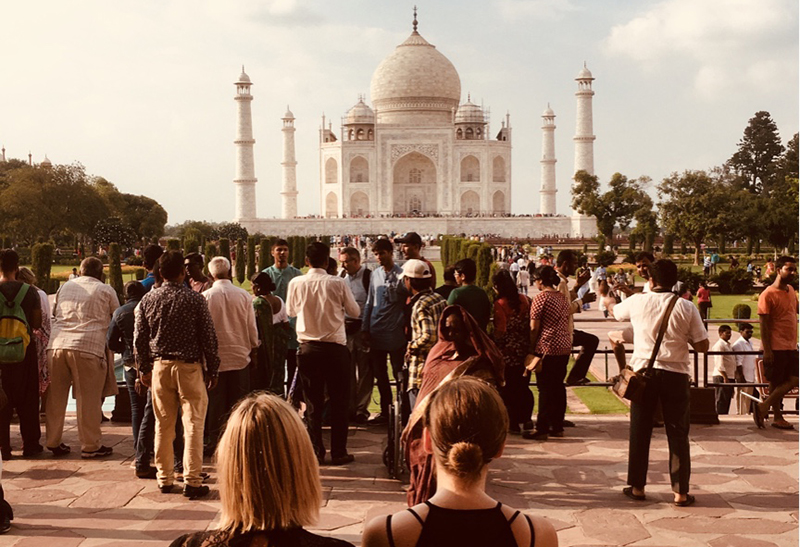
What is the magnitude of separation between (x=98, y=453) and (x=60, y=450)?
0.73 feet

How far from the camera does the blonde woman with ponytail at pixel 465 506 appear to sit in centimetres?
188

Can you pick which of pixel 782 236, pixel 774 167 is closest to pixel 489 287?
pixel 782 236

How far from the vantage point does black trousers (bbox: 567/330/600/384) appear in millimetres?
5414

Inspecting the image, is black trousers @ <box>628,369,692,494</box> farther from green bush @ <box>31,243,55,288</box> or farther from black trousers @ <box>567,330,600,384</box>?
green bush @ <box>31,243,55,288</box>

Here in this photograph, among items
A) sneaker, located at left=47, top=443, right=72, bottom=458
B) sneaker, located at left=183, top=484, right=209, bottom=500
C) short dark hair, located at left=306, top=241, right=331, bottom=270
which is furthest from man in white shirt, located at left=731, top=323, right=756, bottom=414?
sneaker, located at left=47, top=443, right=72, bottom=458

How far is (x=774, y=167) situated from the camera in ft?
156

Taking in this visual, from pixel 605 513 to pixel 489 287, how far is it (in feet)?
26.8

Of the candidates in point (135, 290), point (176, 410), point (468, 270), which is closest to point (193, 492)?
point (176, 410)

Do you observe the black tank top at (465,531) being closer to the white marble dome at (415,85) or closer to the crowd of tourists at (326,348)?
the crowd of tourists at (326,348)

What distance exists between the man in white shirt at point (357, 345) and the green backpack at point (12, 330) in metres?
1.83

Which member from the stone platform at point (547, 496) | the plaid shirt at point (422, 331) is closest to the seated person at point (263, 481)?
the stone platform at point (547, 496)

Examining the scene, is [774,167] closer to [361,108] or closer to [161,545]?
[361,108]

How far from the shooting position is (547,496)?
4312 millimetres

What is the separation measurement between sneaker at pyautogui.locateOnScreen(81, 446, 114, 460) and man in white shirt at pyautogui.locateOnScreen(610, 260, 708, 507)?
2831 mm
